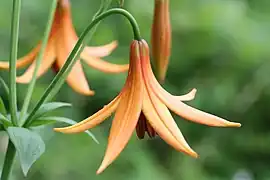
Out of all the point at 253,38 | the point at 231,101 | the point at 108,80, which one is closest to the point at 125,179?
the point at 108,80

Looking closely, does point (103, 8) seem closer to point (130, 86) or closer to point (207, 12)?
point (130, 86)

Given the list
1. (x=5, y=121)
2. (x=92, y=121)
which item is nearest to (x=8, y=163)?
(x=5, y=121)

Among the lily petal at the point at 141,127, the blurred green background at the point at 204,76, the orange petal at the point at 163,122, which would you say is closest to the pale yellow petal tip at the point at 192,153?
the orange petal at the point at 163,122

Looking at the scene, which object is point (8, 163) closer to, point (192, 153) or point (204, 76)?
point (192, 153)

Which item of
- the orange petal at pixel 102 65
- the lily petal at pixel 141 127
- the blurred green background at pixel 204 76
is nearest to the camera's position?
the lily petal at pixel 141 127

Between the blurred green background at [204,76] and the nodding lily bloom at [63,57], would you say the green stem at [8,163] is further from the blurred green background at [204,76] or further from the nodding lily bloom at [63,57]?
the blurred green background at [204,76]

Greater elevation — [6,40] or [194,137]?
[6,40]

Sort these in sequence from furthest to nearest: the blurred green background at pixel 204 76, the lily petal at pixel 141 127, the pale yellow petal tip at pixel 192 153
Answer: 1. the blurred green background at pixel 204 76
2. the lily petal at pixel 141 127
3. the pale yellow petal tip at pixel 192 153
